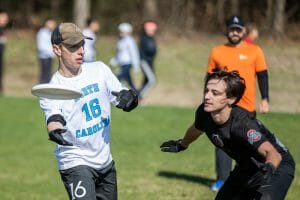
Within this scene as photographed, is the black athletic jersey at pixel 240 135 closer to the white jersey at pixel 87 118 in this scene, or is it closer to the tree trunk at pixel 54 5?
the white jersey at pixel 87 118

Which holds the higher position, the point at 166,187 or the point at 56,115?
the point at 56,115

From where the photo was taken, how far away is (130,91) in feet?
18.9

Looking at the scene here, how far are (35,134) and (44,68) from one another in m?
5.10

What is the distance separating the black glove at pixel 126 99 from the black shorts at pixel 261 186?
97 cm

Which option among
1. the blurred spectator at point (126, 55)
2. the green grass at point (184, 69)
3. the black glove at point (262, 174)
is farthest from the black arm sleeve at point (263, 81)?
the blurred spectator at point (126, 55)

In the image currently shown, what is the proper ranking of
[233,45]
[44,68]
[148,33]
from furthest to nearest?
1. [44,68]
2. [148,33]
3. [233,45]

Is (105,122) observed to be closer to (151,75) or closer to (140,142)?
(140,142)

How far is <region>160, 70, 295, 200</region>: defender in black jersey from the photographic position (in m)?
5.31

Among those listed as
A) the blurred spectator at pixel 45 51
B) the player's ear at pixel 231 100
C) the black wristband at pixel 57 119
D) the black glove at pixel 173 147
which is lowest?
the blurred spectator at pixel 45 51

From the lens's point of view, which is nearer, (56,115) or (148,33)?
(56,115)

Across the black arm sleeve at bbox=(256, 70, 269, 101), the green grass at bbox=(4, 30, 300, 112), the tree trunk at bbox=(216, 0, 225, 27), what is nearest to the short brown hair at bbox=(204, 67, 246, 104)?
the black arm sleeve at bbox=(256, 70, 269, 101)

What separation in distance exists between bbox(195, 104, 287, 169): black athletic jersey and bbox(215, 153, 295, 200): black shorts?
0.27ft

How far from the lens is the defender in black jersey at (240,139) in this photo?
531cm

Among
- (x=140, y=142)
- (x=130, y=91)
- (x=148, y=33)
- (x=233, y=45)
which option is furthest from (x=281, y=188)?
(x=148, y=33)
